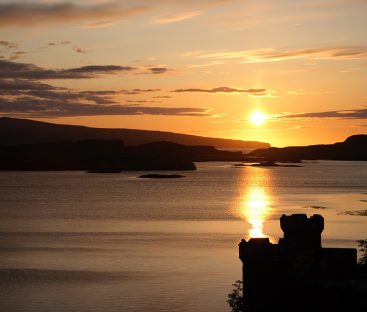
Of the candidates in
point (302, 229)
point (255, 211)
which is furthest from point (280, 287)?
point (255, 211)

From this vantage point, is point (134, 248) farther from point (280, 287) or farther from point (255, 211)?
point (280, 287)

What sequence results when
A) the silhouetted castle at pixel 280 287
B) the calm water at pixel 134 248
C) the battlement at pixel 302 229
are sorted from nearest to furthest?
the silhouetted castle at pixel 280 287, the battlement at pixel 302 229, the calm water at pixel 134 248

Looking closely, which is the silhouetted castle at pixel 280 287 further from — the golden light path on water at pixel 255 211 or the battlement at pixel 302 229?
the golden light path on water at pixel 255 211

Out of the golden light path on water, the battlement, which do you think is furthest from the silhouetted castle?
the golden light path on water

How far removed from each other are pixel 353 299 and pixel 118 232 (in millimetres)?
79996

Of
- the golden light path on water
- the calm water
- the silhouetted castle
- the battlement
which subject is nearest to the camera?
the silhouetted castle

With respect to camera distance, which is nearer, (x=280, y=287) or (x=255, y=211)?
(x=280, y=287)

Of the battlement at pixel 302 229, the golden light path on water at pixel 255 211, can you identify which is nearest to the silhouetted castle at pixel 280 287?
the battlement at pixel 302 229

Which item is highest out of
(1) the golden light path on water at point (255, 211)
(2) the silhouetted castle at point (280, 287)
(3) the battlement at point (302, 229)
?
(1) the golden light path on water at point (255, 211)

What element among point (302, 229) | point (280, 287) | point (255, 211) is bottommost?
point (280, 287)

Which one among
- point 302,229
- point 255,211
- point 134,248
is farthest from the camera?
point 255,211

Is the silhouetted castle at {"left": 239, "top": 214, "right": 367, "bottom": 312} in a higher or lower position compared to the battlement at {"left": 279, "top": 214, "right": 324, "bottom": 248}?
lower

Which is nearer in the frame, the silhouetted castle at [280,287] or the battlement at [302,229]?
the silhouetted castle at [280,287]

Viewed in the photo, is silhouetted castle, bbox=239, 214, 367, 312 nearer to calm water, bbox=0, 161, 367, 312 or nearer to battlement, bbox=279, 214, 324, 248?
battlement, bbox=279, 214, 324, 248
